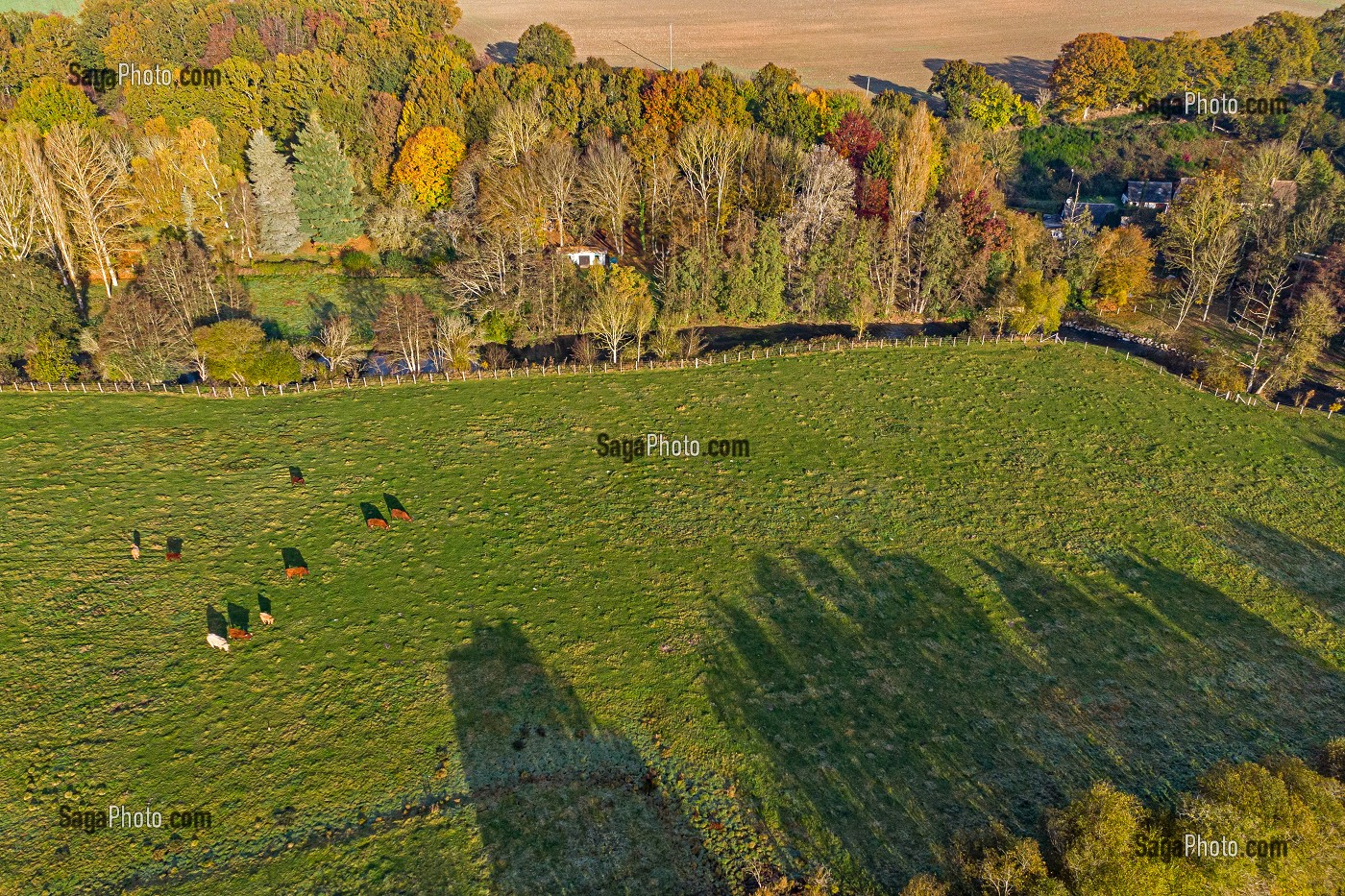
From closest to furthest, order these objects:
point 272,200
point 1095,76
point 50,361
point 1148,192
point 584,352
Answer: point 50,361, point 584,352, point 272,200, point 1148,192, point 1095,76

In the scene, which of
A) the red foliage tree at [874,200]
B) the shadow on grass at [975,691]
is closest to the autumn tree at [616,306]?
the red foliage tree at [874,200]

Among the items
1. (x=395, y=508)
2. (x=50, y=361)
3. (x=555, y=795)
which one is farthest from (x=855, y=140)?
(x=50, y=361)

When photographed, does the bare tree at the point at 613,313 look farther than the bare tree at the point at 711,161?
No

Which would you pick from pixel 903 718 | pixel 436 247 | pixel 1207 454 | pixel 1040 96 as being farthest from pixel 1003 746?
pixel 1040 96

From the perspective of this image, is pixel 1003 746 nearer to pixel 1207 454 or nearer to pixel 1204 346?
pixel 1207 454

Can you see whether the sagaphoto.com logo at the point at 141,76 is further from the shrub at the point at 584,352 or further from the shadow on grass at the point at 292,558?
the shadow on grass at the point at 292,558

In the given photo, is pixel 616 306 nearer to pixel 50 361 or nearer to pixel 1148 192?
pixel 50 361

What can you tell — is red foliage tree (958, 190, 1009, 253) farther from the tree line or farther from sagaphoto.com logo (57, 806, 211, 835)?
sagaphoto.com logo (57, 806, 211, 835)
